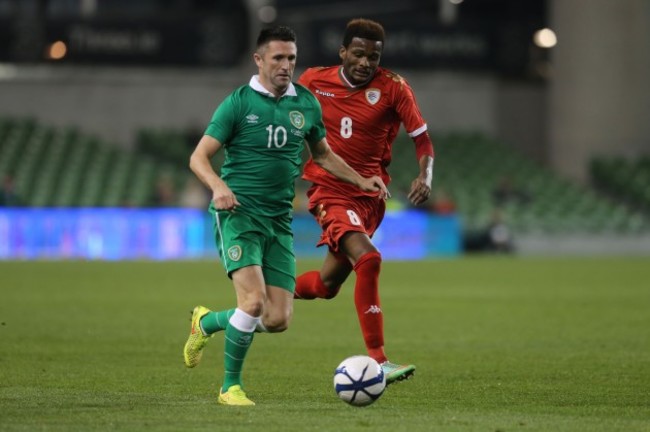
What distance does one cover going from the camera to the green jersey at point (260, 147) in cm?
810

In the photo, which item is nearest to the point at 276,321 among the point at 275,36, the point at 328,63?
the point at 275,36

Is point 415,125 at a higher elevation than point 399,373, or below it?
higher

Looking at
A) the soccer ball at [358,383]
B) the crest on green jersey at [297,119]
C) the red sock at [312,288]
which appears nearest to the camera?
the soccer ball at [358,383]

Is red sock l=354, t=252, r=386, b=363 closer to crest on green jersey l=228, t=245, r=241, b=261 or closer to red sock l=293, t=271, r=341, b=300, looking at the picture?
red sock l=293, t=271, r=341, b=300

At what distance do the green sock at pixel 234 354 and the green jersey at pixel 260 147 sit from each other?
72cm

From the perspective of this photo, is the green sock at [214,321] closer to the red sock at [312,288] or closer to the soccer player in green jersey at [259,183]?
the soccer player in green jersey at [259,183]

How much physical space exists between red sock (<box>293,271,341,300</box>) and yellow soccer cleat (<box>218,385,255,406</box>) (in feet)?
7.01

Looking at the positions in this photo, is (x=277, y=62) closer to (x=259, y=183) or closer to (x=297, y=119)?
(x=297, y=119)

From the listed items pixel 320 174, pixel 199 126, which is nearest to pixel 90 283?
pixel 320 174

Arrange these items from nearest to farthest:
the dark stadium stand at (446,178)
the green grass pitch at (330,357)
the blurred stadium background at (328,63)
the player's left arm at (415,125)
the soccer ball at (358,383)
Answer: the green grass pitch at (330,357)
the soccer ball at (358,383)
the player's left arm at (415,125)
the blurred stadium background at (328,63)
the dark stadium stand at (446,178)

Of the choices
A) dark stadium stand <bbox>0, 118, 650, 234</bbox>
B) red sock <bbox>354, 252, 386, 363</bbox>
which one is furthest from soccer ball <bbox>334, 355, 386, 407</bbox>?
dark stadium stand <bbox>0, 118, 650, 234</bbox>

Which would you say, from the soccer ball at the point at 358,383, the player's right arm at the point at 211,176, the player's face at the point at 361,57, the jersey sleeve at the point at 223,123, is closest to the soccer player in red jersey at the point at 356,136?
the player's face at the point at 361,57

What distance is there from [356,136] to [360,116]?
0.14m

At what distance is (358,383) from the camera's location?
7.74m
